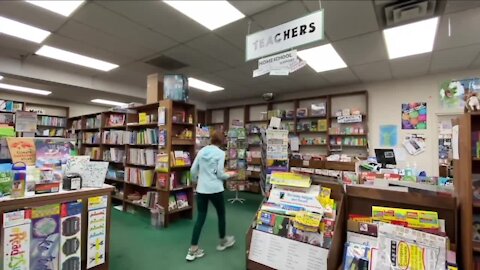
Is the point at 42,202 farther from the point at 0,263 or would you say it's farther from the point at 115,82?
the point at 115,82

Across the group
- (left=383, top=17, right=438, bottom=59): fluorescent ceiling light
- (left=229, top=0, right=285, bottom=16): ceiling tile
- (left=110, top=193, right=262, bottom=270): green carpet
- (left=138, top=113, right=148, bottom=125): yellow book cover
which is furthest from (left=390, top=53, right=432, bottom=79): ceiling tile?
(left=138, top=113, right=148, bottom=125): yellow book cover

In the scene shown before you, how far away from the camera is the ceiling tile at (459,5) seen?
2.61 m

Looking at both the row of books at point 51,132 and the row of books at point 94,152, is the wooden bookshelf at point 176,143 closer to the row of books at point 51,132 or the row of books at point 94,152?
the row of books at point 94,152

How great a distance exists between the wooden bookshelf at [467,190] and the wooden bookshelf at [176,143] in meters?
3.32

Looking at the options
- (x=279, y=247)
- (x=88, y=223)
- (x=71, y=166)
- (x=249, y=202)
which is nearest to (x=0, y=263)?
(x=88, y=223)

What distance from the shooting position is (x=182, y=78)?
4.01 meters

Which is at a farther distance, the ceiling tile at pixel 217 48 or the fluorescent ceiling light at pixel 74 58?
the fluorescent ceiling light at pixel 74 58

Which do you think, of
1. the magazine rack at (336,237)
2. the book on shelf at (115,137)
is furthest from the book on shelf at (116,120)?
the magazine rack at (336,237)

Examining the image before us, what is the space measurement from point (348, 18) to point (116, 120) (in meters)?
4.45

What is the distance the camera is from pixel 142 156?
4.39 m

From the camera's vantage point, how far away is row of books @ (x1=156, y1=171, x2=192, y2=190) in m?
3.85

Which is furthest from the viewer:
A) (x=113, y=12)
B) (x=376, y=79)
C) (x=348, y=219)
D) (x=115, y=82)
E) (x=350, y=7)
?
(x=115, y=82)

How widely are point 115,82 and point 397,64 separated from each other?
6.04 meters

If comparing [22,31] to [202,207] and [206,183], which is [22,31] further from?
[202,207]
